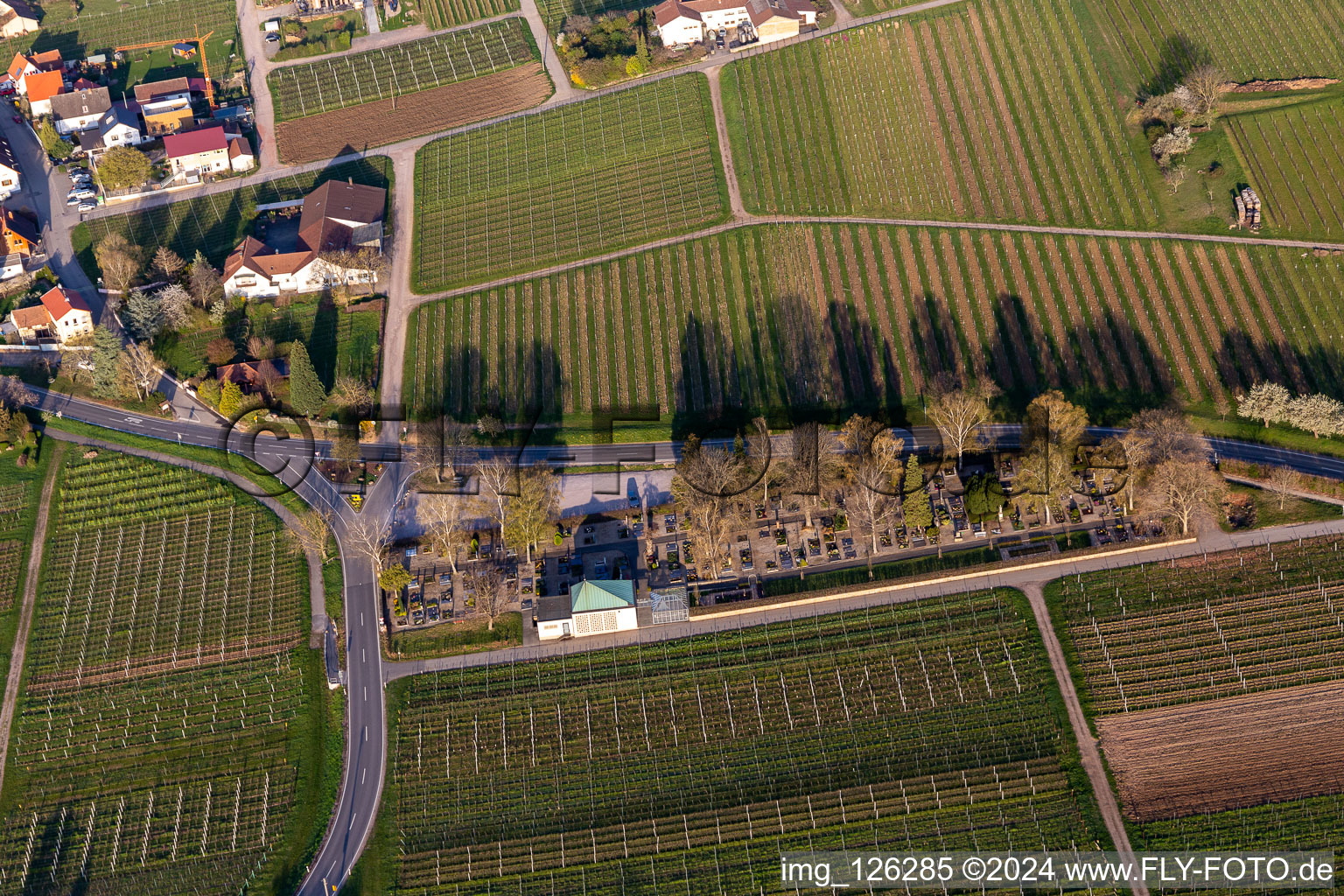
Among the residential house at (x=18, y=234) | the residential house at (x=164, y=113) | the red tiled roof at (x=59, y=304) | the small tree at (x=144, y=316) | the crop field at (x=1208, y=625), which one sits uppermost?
the residential house at (x=164, y=113)

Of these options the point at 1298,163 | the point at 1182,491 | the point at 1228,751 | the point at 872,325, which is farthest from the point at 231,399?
the point at 1298,163

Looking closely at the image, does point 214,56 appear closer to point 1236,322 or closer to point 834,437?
point 834,437

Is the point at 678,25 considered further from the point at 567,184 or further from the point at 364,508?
the point at 364,508

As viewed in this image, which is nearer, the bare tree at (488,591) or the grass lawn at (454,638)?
the grass lawn at (454,638)

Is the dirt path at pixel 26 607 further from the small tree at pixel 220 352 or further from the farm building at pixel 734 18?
the farm building at pixel 734 18

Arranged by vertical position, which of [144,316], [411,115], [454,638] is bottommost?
[454,638]

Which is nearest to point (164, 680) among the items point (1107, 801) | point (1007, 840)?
point (1007, 840)

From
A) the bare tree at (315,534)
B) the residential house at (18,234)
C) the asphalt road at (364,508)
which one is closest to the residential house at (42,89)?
the residential house at (18,234)
